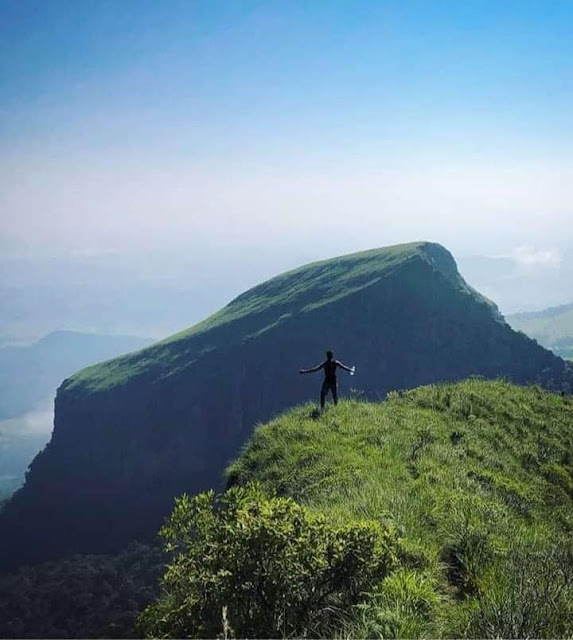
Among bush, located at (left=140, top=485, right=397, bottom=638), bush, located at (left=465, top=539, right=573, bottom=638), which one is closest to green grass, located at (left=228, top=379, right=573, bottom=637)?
bush, located at (left=465, top=539, right=573, bottom=638)

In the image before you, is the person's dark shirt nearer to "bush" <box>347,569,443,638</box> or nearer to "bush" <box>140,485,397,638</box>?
"bush" <box>347,569,443,638</box>

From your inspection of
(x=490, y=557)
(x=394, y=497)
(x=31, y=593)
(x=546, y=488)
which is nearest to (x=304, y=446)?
(x=394, y=497)

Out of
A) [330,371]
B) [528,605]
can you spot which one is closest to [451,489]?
[528,605]

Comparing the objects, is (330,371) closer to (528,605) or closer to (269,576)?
(269,576)

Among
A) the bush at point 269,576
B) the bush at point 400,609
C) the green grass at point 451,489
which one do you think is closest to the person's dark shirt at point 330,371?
the green grass at point 451,489

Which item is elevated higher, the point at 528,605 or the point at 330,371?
the point at 330,371

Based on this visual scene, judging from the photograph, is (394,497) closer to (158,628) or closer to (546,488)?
(158,628)
